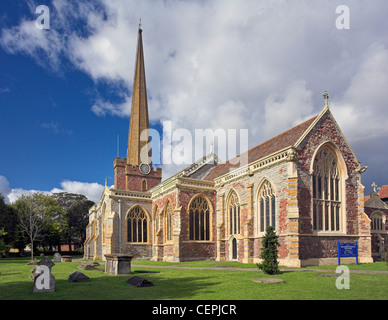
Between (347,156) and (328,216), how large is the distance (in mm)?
4930

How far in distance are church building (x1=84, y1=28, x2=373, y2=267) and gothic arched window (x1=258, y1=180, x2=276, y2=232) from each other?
0.07 meters

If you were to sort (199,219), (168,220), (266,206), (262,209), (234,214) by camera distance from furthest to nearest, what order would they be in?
1. (168,220)
2. (199,219)
3. (234,214)
4. (262,209)
5. (266,206)

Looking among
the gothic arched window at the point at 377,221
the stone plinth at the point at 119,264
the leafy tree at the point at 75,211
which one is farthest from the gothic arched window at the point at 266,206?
the leafy tree at the point at 75,211

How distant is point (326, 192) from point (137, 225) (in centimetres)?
2021

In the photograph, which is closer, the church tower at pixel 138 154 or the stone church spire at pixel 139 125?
the church tower at pixel 138 154

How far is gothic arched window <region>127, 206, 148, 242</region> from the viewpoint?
3510cm

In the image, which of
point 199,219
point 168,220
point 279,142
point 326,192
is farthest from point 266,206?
point 168,220

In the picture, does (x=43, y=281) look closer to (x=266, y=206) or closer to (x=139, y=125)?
(x=266, y=206)

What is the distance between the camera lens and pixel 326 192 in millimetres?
23750

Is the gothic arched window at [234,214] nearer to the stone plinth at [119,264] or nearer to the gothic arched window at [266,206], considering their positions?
the gothic arched window at [266,206]

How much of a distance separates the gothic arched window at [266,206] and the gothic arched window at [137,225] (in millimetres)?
15606

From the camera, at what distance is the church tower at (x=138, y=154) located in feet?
148

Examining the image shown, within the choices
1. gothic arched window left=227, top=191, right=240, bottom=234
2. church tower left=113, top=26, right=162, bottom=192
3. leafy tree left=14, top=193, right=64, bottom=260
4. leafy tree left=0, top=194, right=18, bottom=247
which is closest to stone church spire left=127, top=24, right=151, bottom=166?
church tower left=113, top=26, right=162, bottom=192
